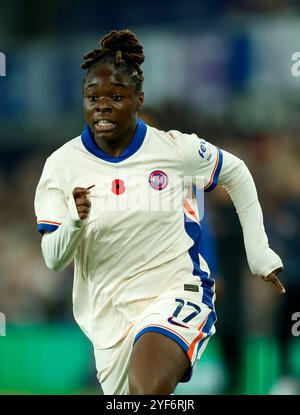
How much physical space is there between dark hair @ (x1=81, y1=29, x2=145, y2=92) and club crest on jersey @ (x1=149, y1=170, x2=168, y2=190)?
42cm

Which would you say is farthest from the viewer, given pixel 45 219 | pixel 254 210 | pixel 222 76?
pixel 222 76

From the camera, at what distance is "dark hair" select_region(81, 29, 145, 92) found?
5.44 meters

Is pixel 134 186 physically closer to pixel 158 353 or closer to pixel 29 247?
pixel 158 353

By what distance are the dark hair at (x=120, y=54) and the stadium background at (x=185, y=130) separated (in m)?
2.00

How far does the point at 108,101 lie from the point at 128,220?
1.87 feet

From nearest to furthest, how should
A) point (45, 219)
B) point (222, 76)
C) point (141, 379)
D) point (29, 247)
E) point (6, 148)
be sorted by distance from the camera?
point (141, 379) → point (45, 219) → point (29, 247) → point (222, 76) → point (6, 148)

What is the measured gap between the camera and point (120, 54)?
17.8 ft

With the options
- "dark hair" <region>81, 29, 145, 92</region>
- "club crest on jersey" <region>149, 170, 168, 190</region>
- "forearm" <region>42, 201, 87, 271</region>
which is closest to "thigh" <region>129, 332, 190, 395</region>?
"forearm" <region>42, 201, 87, 271</region>

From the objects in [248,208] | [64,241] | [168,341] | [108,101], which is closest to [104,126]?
[108,101]

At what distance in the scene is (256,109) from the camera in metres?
11.8

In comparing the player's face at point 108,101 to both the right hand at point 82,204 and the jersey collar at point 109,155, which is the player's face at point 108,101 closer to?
the jersey collar at point 109,155

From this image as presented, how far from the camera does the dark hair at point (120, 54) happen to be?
544 centimetres
